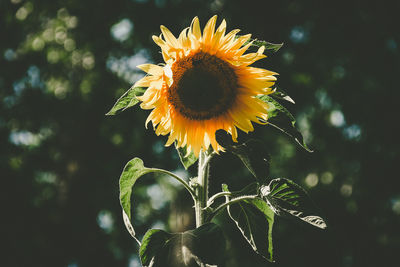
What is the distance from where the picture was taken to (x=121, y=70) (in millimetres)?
7836

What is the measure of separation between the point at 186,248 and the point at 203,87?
2.04 feet

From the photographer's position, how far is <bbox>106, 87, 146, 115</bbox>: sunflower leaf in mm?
1153

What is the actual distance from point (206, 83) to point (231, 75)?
10 cm

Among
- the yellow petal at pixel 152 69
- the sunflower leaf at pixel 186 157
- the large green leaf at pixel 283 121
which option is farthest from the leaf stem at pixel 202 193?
the yellow petal at pixel 152 69

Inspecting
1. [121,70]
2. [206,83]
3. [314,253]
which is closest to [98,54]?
[121,70]

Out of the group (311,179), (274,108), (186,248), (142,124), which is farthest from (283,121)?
(311,179)

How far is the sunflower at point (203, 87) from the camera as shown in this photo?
126cm

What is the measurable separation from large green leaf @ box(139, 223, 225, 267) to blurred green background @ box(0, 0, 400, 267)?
12.3ft

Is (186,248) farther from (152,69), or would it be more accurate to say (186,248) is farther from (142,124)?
(142,124)

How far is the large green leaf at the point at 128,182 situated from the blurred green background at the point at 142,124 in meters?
3.60

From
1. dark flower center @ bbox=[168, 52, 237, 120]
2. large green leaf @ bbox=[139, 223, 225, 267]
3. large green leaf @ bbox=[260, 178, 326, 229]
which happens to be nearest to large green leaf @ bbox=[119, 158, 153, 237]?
large green leaf @ bbox=[139, 223, 225, 267]

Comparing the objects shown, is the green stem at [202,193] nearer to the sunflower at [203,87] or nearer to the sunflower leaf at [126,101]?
the sunflower at [203,87]

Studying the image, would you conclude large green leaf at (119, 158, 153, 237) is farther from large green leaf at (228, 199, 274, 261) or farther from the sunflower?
large green leaf at (228, 199, 274, 261)

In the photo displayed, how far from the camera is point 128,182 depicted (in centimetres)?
122
